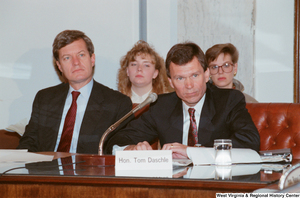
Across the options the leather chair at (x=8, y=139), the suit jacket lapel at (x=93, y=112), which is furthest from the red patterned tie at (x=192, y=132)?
the leather chair at (x=8, y=139)

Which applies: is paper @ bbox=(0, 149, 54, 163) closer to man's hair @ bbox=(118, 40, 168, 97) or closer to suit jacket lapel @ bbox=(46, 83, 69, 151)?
suit jacket lapel @ bbox=(46, 83, 69, 151)

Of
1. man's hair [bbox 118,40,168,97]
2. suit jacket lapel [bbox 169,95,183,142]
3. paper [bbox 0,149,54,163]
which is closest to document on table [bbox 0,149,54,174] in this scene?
paper [bbox 0,149,54,163]

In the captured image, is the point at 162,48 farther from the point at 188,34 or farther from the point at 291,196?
the point at 291,196

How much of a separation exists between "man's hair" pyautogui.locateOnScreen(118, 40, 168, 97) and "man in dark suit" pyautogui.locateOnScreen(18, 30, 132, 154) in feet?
2.44

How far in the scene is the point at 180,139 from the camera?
2.14 metres

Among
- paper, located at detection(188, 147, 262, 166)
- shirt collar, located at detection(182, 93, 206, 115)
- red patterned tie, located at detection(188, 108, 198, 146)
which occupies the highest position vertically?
shirt collar, located at detection(182, 93, 206, 115)

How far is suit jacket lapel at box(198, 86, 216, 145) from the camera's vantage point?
207 cm

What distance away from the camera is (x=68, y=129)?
2463 mm

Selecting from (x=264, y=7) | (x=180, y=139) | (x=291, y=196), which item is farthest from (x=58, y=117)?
(x=264, y=7)

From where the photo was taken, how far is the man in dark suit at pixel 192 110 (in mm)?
2068

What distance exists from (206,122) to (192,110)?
4.6 inches

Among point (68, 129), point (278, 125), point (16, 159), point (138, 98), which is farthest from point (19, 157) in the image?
point (138, 98)

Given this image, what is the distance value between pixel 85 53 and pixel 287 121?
1.53 meters

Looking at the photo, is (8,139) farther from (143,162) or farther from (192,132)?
(143,162)
